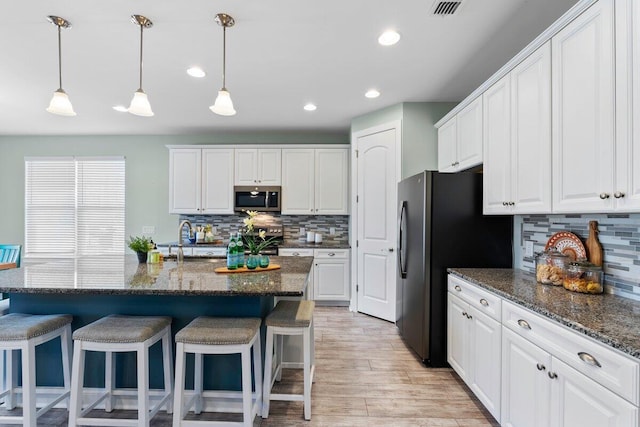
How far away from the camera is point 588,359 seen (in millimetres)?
1181

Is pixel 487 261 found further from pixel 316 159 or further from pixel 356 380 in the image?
pixel 316 159

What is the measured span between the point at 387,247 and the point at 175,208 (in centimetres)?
321

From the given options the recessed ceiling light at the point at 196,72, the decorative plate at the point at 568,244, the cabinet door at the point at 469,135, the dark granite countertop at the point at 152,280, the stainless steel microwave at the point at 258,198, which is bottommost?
the dark granite countertop at the point at 152,280

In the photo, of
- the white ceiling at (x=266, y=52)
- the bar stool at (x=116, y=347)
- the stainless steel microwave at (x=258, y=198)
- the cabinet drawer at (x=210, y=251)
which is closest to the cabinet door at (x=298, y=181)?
the stainless steel microwave at (x=258, y=198)

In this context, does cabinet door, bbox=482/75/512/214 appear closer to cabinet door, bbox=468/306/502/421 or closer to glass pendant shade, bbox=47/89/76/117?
cabinet door, bbox=468/306/502/421

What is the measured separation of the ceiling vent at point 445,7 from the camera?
197 centimetres

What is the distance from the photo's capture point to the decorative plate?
1937 millimetres

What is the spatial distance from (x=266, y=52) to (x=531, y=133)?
6.66ft

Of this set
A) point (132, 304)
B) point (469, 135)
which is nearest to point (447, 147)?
point (469, 135)

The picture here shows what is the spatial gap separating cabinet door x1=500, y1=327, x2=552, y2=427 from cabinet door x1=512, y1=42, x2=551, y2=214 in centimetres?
81

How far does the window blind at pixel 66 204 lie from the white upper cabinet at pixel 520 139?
17.6ft

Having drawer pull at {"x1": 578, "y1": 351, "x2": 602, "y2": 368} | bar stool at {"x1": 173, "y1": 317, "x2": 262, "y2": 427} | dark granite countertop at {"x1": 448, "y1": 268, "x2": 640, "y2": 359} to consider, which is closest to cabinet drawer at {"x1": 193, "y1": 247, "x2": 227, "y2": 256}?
bar stool at {"x1": 173, "y1": 317, "x2": 262, "y2": 427}

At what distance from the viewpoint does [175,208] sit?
4.82 m

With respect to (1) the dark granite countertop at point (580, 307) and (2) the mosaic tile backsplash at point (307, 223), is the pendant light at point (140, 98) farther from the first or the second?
(2) the mosaic tile backsplash at point (307, 223)
